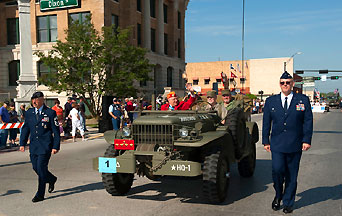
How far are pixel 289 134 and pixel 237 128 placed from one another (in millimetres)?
1594

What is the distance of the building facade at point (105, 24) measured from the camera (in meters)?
31.3

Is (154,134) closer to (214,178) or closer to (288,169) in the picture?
(214,178)

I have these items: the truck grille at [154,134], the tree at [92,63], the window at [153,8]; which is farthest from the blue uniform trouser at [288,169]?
the window at [153,8]

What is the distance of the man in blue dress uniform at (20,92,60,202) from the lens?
6.23 meters

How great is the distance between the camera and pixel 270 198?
6324 millimetres

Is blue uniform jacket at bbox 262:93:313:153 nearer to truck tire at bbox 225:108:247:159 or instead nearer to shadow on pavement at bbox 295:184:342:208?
shadow on pavement at bbox 295:184:342:208

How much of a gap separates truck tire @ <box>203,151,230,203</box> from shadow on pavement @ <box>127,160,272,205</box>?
0.29m

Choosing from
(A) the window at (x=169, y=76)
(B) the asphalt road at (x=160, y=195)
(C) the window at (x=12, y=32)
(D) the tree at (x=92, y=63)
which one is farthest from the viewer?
(A) the window at (x=169, y=76)

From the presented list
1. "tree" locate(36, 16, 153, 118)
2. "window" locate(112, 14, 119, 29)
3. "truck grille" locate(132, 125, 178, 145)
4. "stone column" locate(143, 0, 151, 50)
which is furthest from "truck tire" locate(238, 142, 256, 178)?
"stone column" locate(143, 0, 151, 50)

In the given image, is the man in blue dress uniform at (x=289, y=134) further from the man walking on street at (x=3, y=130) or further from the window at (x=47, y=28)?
the window at (x=47, y=28)

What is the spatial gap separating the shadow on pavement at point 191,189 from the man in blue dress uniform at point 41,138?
1498 millimetres

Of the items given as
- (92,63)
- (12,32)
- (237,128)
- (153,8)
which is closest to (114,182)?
(237,128)

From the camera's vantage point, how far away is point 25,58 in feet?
66.9

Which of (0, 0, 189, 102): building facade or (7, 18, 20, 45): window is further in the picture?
(7, 18, 20, 45): window
